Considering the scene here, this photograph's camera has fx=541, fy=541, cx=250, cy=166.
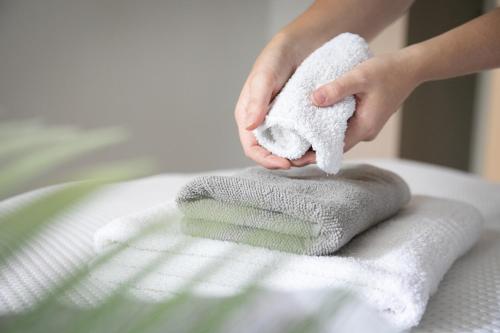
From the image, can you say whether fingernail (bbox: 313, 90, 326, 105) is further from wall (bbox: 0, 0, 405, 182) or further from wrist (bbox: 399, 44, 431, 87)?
wall (bbox: 0, 0, 405, 182)

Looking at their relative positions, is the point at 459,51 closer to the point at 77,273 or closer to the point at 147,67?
the point at 77,273

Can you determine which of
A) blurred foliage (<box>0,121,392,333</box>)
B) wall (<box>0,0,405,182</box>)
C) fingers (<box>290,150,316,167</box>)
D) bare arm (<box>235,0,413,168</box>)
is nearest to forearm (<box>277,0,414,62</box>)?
bare arm (<box>235,0,413,168</box>)

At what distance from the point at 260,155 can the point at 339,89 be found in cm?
14

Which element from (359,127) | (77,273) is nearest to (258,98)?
(359,127)

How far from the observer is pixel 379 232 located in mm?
665

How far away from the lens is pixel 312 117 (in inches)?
24.0

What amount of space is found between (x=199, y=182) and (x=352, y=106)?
0.69 feet

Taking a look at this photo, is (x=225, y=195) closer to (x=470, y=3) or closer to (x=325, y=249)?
(x=325, y=249)

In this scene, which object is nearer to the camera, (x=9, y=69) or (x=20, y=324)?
(x=20, y=324)

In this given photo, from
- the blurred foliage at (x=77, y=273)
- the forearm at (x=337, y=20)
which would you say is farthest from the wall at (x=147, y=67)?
the blurred foliage at (x=77, y=273)

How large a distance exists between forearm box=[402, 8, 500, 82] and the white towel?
200mm

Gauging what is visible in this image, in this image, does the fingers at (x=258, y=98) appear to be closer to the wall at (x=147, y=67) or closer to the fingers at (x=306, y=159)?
the fingers at (x=306, y=159)

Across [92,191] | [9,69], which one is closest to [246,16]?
[9,69]

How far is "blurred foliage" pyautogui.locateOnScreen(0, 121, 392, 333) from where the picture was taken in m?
0.17
